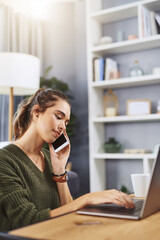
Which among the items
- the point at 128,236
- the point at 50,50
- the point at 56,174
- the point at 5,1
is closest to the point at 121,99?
the point at 50,50

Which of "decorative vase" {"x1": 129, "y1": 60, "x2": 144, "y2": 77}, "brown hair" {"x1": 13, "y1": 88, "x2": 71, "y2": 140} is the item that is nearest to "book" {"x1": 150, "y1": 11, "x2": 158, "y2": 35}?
"decorative vase" {"x1": 129, "y1": 60, "x2": 144, "y2": 77}

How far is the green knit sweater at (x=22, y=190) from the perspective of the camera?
1.03 meters

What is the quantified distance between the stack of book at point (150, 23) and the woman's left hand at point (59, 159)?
7.34 feet

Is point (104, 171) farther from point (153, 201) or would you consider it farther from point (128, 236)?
point (128, 236)

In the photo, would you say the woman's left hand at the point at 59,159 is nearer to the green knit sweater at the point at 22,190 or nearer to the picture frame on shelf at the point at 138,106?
the green knit sweater at the point at 22,190

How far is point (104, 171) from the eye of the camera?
3.74m

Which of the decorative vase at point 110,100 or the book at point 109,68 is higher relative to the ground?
the book at point 109,68

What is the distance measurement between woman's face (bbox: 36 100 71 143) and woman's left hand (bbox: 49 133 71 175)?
0.09 m

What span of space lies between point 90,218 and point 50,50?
354cm

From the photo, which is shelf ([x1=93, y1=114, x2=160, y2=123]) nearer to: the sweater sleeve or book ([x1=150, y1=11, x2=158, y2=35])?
book ([x1=150, y1=11, x2=158, y2=35])

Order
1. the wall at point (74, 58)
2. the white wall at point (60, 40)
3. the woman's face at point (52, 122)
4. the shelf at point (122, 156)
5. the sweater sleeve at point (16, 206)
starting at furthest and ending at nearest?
the white wall at point (60, 40)
the wall at point (74, 58)
the shelf at point (122, 156)
the woman's face at point (52, 122)
the sweater sleeve at point (16, 206)

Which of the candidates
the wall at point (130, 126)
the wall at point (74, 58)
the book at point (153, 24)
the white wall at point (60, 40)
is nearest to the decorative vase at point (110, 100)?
the wall at point (130, 126)

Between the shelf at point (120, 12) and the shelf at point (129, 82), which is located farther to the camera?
the shelf at point (120, 12)

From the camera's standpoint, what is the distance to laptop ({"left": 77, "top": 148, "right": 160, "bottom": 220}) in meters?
0.89
